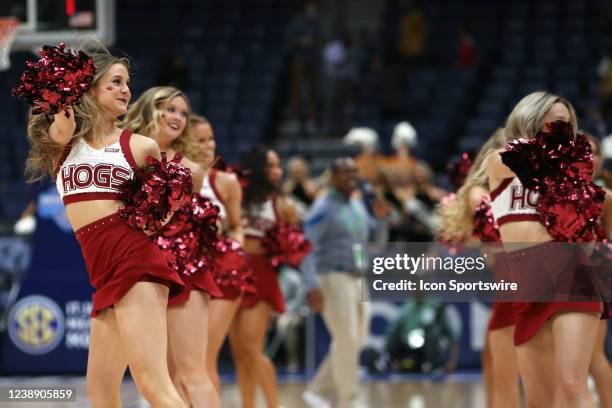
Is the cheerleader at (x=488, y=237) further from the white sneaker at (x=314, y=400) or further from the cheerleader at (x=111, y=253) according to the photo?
the white sneaker at (x=314, y=400)

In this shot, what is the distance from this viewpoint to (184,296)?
17.8 feet

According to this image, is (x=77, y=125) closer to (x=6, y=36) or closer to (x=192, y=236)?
(x=192, y=236)

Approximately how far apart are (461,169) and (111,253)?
3.09 metres

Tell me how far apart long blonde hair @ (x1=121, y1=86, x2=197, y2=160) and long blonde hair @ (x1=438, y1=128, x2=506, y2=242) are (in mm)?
1589

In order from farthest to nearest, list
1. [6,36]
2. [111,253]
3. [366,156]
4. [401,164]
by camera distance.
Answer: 1. [401,164]
2. [366,156]
3. [6,36]
4. [111,253]

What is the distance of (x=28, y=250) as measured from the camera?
40.4ft

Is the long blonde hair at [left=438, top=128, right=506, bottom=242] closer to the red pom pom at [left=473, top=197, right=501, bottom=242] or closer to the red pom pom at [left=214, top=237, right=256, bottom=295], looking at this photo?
the red pom pom at [left=473, top=197, right=501, bottom=242]

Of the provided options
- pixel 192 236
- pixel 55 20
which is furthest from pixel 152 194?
pixel 55 20

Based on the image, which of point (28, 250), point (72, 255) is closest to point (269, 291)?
point (72, 255)

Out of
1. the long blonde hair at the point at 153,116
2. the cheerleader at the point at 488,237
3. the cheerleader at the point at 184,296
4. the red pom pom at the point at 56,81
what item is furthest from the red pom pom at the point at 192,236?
the cheerleader at the point at 488,237

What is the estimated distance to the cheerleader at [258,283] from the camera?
24.1ft

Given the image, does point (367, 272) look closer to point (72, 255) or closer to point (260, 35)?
point (72, 255)

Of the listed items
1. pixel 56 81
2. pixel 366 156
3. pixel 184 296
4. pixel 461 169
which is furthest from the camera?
pixel 366 156

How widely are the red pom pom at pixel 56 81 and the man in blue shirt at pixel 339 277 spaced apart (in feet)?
14.9
